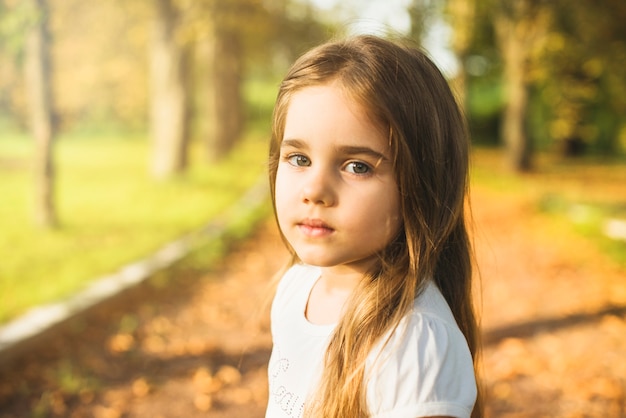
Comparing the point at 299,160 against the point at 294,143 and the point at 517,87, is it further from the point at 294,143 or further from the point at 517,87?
the point at 517,87

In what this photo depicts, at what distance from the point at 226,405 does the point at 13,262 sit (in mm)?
2654

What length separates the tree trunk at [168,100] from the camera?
10.1 meters

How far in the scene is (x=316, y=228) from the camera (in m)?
1.39

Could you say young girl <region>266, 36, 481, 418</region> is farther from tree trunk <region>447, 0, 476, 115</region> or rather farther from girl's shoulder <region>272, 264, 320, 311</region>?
tree trunk <region>447, 0, 476, 115</region>

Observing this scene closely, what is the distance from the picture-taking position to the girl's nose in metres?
1.34

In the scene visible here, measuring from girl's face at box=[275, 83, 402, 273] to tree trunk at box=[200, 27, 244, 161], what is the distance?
12.8 m

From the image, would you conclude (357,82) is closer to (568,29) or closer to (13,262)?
(13,262)

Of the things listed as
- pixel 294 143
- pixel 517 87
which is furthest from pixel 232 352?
pixel 517 87

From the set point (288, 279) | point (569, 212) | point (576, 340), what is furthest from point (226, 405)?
point (569, 212)

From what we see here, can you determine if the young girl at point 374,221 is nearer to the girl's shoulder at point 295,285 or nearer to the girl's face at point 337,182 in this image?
the girl's face at point 337,182

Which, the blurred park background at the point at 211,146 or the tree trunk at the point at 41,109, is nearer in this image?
the blurred park background at the point at 211,146

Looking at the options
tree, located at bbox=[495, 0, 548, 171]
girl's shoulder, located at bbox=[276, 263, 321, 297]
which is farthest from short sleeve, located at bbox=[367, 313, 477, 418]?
tree, located at bbox=[495, 0, 548, 171]

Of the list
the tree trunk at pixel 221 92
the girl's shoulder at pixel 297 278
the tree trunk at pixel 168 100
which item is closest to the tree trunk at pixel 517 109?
the tree trunk at pixel 221 92

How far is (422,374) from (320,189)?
397 mm
